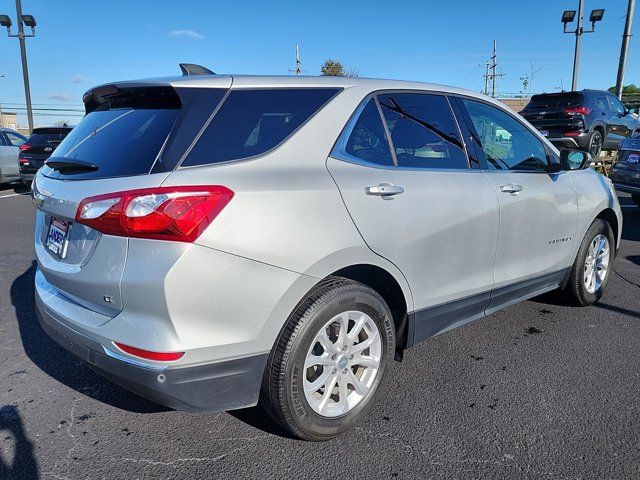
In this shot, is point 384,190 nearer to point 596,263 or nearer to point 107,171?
point 107,171

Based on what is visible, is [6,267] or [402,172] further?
[6,267]

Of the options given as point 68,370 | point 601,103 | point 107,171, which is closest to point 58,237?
point 107,171

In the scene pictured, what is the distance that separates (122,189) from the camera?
6.82 feet

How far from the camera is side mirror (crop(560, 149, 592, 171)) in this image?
3.89m

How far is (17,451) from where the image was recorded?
2457 millimetres

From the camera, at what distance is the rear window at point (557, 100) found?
12.4 metres

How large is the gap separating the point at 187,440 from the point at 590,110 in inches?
509

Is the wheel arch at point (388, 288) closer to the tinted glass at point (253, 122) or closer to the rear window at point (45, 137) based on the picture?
the tinted glass at point (253, 122)

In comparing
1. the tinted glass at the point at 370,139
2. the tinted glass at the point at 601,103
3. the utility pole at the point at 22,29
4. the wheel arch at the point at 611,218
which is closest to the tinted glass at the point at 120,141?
the tinted glass at the point at 370,139

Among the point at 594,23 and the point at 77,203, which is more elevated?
Answer: the point at 594,23

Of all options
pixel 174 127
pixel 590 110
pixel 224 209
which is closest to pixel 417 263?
pixel 224 209

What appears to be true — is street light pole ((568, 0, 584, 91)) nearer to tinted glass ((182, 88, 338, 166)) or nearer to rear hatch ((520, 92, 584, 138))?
rear hatch ((520, 92, 584, 138))

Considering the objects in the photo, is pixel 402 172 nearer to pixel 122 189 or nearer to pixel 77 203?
pixel 122 189

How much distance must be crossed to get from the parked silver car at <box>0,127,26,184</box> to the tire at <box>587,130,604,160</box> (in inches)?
570
